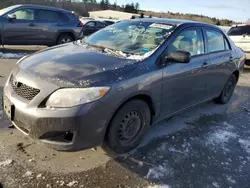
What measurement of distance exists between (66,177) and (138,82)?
130cm

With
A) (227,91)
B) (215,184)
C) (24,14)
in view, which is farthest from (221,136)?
(24,14)

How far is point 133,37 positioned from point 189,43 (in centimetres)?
89

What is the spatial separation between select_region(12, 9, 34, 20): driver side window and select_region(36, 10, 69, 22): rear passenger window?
0.76 feet

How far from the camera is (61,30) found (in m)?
10.7

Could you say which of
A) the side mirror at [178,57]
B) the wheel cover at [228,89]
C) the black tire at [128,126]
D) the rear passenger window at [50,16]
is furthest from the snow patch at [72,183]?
the rear passenger window at [50,16]

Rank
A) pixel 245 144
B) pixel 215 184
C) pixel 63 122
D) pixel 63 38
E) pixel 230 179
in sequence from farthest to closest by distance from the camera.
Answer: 1. pixel 63 38
2. pixel 245 144
3. pixel 230 179
4. pixel 215 184
5. pixel 63 122

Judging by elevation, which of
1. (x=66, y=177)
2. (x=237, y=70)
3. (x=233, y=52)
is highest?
(x=233, y=52)

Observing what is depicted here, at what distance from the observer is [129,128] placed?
3.46m

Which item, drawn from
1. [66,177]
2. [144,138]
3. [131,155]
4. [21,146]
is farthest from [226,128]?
[21,146]

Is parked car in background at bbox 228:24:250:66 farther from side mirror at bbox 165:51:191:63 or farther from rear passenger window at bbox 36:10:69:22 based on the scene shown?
side mirror at bbox 165:51:191:63

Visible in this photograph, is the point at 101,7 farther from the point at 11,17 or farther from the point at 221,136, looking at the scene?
the point at 221,136

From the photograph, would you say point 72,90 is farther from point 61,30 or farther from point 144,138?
point 61,30

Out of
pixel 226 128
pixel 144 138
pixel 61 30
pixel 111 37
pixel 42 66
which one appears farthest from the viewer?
pixel 61 30

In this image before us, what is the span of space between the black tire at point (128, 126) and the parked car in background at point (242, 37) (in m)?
8.12
